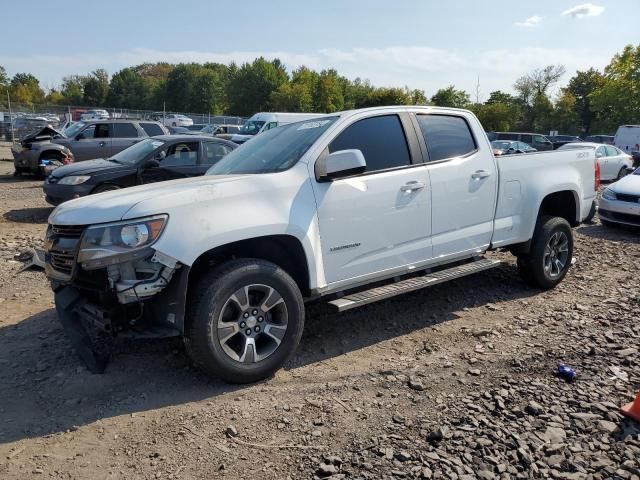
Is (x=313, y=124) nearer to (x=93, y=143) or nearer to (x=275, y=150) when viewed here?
(x=275, y=150)

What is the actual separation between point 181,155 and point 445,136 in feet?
19.5

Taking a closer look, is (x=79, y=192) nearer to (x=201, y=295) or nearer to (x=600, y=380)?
(x=201, y=295)

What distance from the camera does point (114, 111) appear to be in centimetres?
4188

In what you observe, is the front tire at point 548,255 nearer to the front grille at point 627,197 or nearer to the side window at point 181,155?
the front grille at point 627,197

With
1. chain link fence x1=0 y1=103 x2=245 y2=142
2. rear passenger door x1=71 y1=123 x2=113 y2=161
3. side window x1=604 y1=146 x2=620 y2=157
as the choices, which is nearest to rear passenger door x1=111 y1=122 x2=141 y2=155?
rear passenger door x1=71 y1=123 x2=113 y2=161

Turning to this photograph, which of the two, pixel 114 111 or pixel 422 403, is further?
pixel 114 111

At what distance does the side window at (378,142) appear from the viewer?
167 inches

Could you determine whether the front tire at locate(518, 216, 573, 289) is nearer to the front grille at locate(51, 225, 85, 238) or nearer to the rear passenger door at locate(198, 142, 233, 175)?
the front grille at locate(51, 225, 85, 238)

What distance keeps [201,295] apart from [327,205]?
3.82 feet

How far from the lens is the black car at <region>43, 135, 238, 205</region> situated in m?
9.09

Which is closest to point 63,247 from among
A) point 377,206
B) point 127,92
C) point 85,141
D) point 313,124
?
point 313,124

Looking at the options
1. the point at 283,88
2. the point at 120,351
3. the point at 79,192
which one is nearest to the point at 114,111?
the point at 283,88

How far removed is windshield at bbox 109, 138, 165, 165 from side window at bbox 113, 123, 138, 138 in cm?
533

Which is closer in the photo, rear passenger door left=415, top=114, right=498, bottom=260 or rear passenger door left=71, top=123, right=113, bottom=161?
rear passenger door left=415, top=114, right=498, bottom=260
